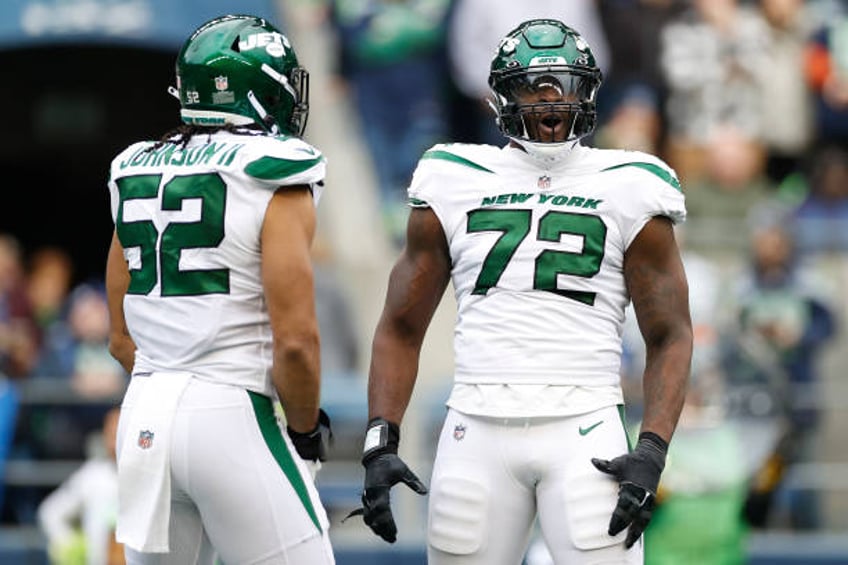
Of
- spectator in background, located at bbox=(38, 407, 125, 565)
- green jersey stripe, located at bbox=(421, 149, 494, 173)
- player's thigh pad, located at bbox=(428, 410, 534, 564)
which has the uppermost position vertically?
green jersey stripe, located at bbox=(421, 149, 494, 173)

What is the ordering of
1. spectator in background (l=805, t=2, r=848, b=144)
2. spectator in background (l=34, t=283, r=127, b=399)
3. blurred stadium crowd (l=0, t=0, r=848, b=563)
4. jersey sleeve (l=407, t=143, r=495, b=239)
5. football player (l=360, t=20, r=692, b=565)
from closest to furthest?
football player (l=360, t=20, r=692, b=565) < jersey sleeve (l=407, t=143, r=495, b=239) < blurred stadium crowd (l=0, t=0, r=848, b=563) < spectator in background (l=34, t=283, r=127, b=399) < spectator in background (l=805, t=2, r=848, b=144)

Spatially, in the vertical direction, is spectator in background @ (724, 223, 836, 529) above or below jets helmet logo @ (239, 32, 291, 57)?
below

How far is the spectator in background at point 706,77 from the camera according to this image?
12.1m

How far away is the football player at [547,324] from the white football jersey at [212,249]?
0.47m

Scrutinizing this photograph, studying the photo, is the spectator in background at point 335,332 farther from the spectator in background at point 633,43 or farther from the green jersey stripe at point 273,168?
the green jersey stripe at point 273,168

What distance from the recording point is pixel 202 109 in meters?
5.58

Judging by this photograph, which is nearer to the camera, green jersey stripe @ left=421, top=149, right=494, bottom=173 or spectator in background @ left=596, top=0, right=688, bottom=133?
green jersey stripe @ left=421, top=149, right=494, bottom=173

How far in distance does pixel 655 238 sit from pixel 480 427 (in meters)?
0.69

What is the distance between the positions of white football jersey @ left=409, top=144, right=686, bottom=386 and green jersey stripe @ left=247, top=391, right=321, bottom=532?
53 centimetres

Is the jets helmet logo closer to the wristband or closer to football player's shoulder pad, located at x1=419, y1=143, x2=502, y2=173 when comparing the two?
football player's shoulder pad, located at x1=419, y1=143, x2=502, y2=173

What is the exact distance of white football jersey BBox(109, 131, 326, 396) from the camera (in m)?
5.37

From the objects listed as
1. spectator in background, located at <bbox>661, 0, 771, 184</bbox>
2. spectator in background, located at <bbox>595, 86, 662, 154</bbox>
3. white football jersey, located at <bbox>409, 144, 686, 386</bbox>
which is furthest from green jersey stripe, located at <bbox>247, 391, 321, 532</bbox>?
spectator in background, located at <bbox>661, 0, 771, 184</bbox>

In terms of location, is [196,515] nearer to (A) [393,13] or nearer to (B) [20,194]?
(A) [393,13]

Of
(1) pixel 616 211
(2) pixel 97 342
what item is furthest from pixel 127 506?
(2) pixel 97 342
